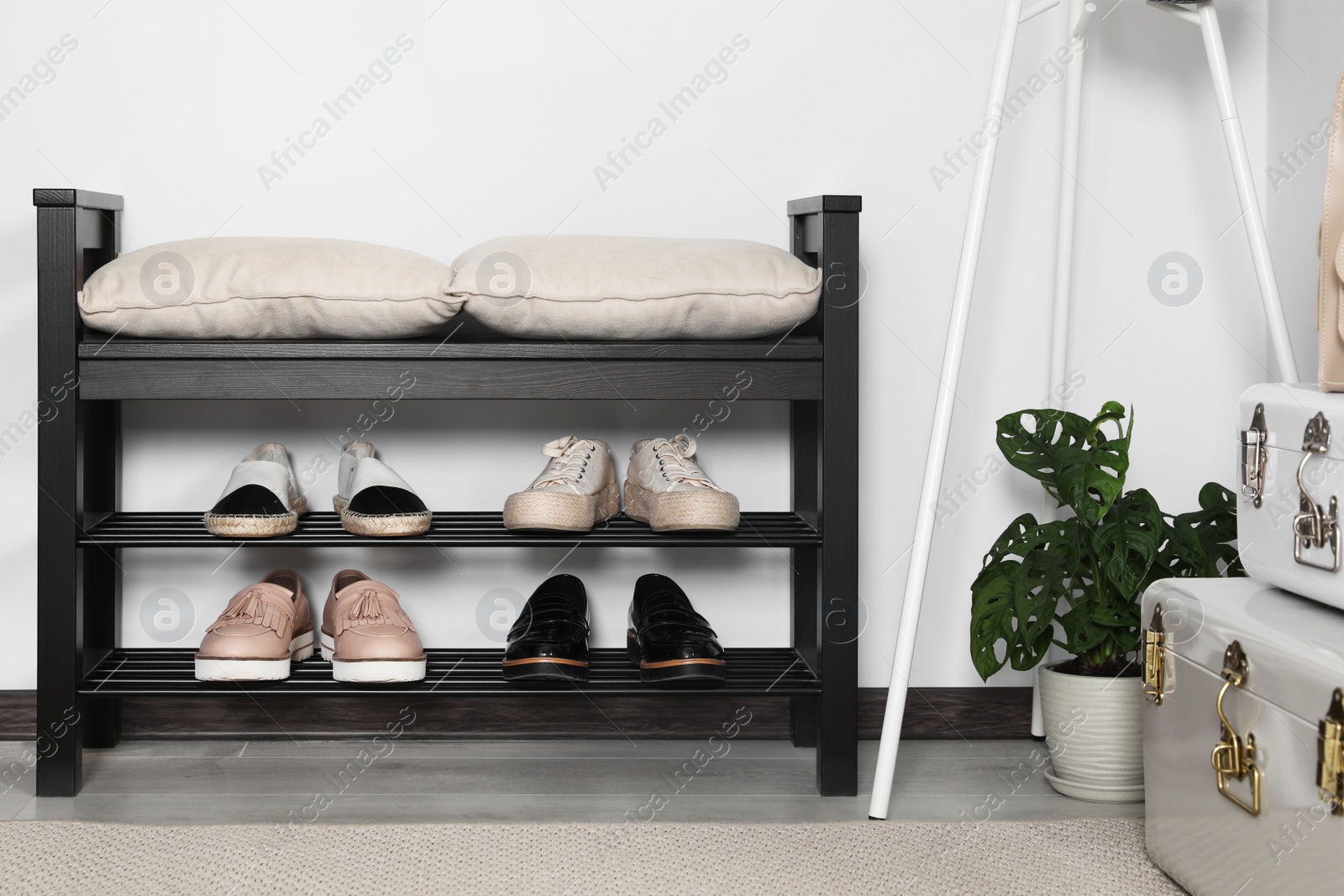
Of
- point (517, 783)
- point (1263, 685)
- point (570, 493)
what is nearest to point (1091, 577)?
point (1263, 685)

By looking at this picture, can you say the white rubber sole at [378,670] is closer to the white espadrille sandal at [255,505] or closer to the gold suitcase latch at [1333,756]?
the white espadrille sandal at [255,505]

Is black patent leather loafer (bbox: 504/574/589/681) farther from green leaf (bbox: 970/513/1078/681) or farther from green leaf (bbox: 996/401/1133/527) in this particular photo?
green leaf (bbox: 996/401/1133/527)

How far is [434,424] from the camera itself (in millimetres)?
1667

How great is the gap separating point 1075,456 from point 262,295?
1062 millimetres

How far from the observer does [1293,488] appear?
106 centimetres

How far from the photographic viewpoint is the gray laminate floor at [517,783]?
135cm

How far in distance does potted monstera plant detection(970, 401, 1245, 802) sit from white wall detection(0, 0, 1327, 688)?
316mm

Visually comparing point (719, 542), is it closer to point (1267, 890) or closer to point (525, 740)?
point (525, 740)

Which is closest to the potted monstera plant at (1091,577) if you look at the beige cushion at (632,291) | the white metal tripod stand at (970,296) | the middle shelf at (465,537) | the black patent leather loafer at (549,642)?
the white metal tripod stand at (970,296)

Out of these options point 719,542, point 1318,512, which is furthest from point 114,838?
point 1318,512

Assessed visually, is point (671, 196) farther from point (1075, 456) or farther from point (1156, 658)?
point (1156, 658)

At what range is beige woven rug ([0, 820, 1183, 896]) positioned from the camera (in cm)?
113

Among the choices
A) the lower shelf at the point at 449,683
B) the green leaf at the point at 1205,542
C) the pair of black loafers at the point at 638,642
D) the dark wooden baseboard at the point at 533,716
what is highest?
the green leaf at the point at 1205,542

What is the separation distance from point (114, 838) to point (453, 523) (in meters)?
0.56
